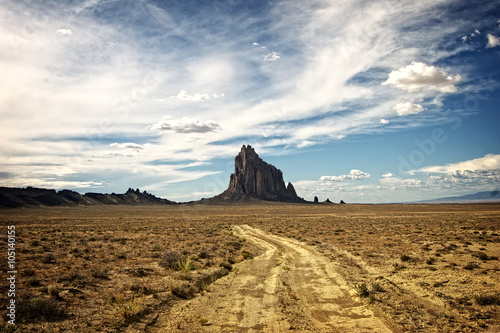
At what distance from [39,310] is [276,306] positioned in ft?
25.2

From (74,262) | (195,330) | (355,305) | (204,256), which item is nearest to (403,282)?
(355,305)

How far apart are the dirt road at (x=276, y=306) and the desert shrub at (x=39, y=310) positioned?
10.5 ft

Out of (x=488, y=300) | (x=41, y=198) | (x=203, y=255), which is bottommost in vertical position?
(x=203, y=255)

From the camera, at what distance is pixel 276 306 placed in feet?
32.4

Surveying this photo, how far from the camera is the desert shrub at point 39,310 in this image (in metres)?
8.59

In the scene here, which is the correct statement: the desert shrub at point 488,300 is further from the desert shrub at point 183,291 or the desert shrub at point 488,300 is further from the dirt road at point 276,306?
the desert shrub at point 183,291

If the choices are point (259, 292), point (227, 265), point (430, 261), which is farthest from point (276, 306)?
point (430, 261)

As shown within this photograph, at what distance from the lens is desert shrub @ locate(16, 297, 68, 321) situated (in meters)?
8.59

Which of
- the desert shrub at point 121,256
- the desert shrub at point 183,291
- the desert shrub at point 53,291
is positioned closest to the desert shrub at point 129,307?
the desert shrub at point 183,291

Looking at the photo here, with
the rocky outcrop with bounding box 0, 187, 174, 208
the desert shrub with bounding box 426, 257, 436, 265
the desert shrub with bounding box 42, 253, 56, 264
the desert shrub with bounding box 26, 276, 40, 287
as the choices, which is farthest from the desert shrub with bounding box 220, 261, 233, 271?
the rocky outcrop with bounding box 0, 187, 174, 208

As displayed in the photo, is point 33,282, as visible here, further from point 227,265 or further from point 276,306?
point 276,306

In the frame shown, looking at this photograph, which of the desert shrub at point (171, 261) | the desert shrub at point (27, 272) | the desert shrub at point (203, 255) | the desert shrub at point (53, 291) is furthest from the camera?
the desert shrub at point (203, 255)

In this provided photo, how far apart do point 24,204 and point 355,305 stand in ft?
599

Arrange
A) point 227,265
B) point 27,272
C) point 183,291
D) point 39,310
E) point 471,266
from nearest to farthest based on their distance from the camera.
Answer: point 39,310 → point 183,291 → point 27,272 → point 471,266 → point 227,265
